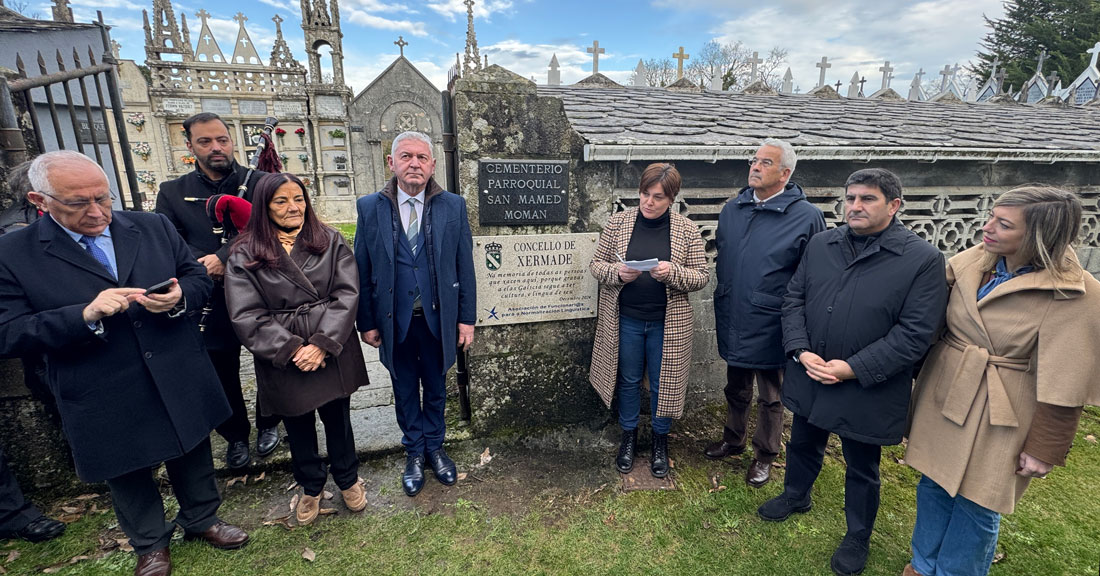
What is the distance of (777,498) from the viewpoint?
3.29 m

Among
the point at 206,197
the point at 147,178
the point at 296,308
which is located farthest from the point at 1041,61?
the point at 147,178

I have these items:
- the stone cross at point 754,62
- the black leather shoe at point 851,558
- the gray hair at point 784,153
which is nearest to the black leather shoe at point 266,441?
the black leather shoe at point 851,558

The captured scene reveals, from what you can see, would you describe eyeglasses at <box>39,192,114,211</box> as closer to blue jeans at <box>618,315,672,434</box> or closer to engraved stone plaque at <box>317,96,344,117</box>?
blue jeans at <box>618,315,672,434</box>

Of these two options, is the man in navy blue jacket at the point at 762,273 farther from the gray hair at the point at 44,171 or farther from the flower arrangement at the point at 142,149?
the flower arrangement at the point at 142,149

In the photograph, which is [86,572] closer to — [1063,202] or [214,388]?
[214,388]

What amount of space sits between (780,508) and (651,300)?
1.71 metres

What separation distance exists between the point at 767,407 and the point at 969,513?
1297 mm

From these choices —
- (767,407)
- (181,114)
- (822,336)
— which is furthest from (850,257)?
(181,114)

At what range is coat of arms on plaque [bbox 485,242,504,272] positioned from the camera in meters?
3.71

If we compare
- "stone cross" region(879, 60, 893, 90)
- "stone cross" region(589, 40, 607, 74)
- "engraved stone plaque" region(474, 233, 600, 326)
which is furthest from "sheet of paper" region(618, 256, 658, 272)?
"stone cross" region(879, 60, 893, 90)

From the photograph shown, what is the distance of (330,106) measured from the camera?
66.9 feet

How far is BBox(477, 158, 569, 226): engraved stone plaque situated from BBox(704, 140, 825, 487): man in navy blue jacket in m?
1.31

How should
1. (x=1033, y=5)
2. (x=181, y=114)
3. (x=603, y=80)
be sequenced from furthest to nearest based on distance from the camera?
(x=1033, y=5) < (x=181, y=114) < (x=603, y=80)

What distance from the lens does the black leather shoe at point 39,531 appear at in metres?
2.90
